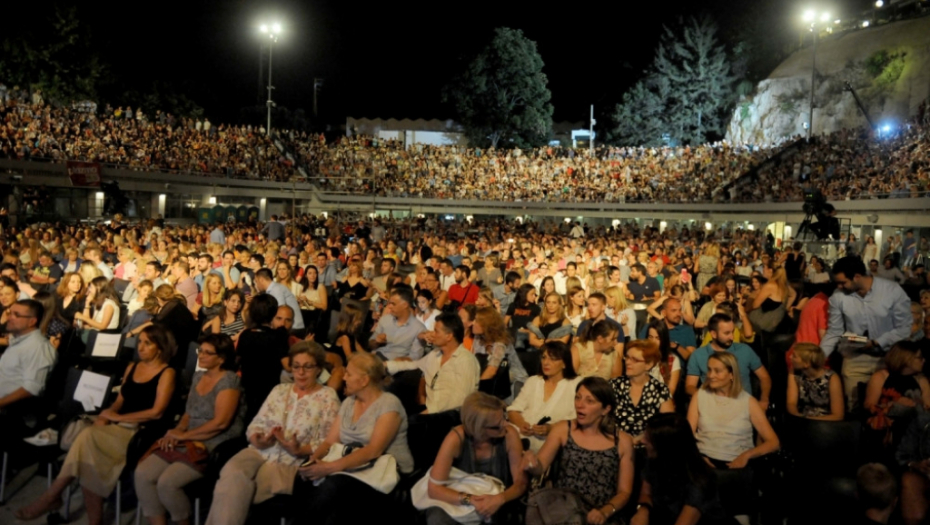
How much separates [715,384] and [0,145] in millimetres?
26211

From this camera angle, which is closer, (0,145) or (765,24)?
(0,145)

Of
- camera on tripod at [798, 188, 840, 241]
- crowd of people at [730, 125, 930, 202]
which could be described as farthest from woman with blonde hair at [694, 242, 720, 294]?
crowd of people at [730, 125, 930, 202]

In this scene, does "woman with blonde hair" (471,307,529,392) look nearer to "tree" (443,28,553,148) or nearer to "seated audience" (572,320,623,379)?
"seated audience" (572,320,623,379)

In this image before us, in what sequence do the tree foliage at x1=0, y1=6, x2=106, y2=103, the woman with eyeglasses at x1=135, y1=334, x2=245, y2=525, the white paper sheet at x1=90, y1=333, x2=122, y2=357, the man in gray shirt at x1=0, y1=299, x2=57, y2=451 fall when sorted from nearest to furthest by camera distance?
the woman with eyeglasses at x1=135, y1=334, x2=245, y2=525
the man in gray shirt at x1=0, y1=299, x2=57, y2=451
the white paper sheet at x1=90, y1=333, x2=122, y2=357
the tree foliage at x1=0, y1=6, x2=106, y2=103

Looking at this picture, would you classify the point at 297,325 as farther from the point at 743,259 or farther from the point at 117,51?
the point at 117,51

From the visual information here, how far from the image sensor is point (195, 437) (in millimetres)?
4594

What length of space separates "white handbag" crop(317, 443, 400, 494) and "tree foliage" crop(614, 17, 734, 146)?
51293mm

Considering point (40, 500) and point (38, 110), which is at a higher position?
Answer: point (38, 110)

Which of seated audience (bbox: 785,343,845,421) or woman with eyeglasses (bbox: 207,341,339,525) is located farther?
seated audience (bbox: 785,343,845,421)

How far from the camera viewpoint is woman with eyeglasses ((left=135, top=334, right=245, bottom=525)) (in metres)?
4.41

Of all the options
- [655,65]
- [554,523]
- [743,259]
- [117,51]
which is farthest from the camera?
[655,65]

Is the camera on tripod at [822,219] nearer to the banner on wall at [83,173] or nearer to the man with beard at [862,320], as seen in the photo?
the man with beard at [862,320]

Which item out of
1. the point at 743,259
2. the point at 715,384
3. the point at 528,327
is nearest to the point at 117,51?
the point at 743,259

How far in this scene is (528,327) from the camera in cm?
736
